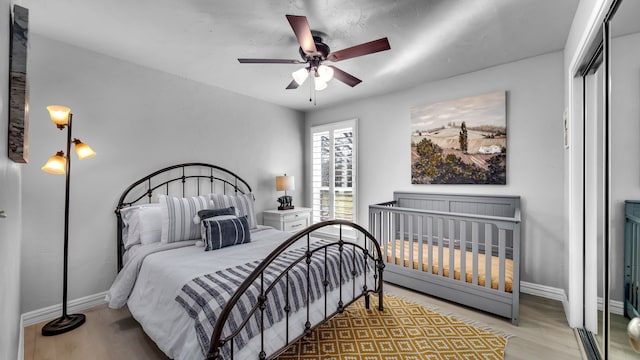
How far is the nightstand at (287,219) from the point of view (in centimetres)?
419

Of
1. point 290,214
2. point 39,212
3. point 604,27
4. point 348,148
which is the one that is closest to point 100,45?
point 39,212

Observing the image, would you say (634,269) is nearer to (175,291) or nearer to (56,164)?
(175,291)

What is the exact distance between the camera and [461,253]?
2.59 m

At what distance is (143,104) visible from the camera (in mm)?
3102

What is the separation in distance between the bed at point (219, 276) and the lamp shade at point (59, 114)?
968mm

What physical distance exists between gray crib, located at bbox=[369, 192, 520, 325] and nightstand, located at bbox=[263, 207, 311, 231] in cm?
149

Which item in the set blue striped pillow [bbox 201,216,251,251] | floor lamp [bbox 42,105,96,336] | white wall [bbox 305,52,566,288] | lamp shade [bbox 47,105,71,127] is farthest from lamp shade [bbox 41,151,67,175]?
white wall [bbox 305,52,566,288]

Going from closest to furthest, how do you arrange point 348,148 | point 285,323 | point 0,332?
point 0,332
point 285,323
point 348,148

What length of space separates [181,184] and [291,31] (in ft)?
7.57

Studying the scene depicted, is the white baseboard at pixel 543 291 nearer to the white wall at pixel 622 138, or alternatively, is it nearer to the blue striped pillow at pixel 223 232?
the white wall at pixel 622 138

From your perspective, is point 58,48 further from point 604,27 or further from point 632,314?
point 632,314

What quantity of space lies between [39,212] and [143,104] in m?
1.43

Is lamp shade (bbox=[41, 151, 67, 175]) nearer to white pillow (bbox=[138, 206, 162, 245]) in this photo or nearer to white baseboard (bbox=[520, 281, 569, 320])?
white pillow (bbox=[138, 206, 162, 245])

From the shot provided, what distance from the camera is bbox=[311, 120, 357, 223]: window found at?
4.55 m
